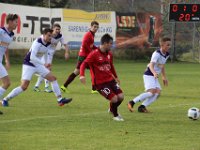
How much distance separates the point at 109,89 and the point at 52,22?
2334 centimetres

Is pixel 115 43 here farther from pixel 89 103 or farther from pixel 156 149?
pixel 156 149

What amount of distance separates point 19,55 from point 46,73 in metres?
20.2

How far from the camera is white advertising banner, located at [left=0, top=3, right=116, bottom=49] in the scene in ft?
106

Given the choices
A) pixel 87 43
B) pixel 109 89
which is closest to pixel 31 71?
pixel 109 89

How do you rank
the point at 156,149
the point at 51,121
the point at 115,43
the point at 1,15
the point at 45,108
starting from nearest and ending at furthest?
the point at 156,149 < the point at 51,121 < the point at 45,108 < the point at 1,15 < the point at 115,43

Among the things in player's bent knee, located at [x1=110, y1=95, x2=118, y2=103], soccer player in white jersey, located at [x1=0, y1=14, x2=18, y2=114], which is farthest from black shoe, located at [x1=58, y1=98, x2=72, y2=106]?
player's bent knee, located at [x1=110, y1=95, x2=118, y2=103]

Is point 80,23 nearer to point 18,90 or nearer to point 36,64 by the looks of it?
point 36,64

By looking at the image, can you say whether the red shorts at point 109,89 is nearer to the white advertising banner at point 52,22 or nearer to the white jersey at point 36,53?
the white jersey at point 36,53

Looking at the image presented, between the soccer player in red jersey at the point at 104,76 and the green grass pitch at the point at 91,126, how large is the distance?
406 millimetres

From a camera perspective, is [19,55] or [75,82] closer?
[75,82]

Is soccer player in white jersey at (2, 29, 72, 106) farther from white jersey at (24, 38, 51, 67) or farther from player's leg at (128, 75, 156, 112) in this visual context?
player's leg at (128, 75, 156, 112)

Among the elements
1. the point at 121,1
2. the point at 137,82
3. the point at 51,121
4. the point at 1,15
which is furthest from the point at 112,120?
the point at 121,1

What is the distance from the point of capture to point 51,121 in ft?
37.1

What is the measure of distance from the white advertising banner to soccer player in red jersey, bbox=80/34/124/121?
19729mm
